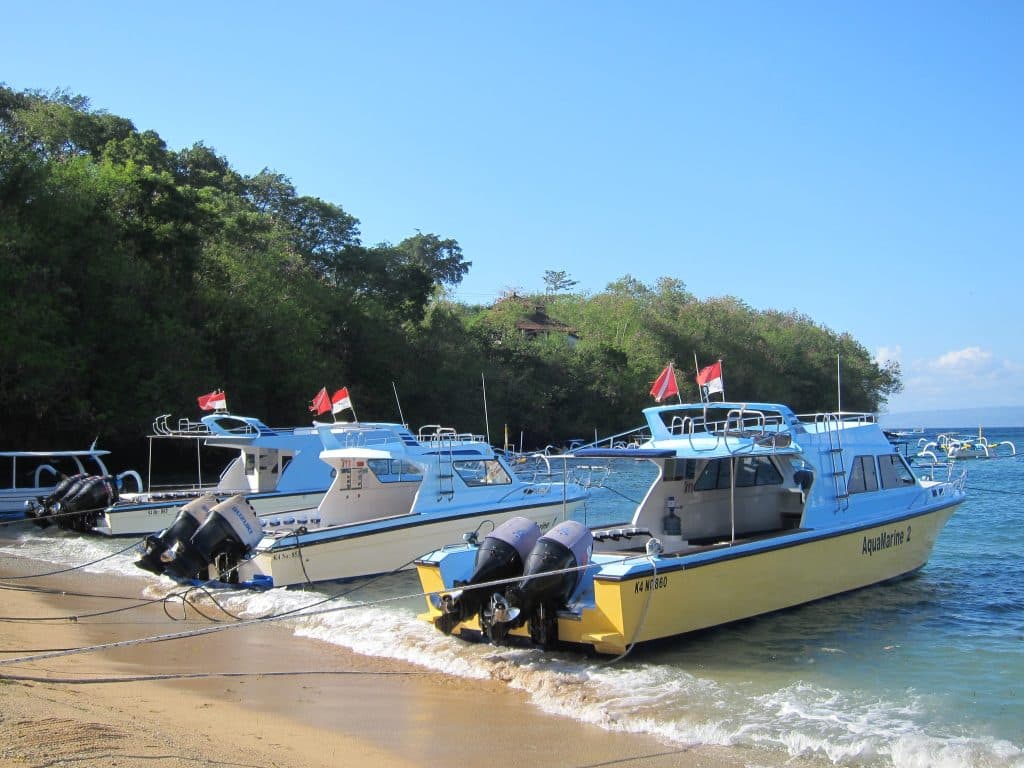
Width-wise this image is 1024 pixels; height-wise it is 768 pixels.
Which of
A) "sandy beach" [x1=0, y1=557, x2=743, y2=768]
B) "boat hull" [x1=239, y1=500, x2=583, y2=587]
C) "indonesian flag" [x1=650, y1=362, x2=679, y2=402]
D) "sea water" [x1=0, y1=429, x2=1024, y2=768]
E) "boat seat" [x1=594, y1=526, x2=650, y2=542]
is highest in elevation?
"indonesian flag" [x1=650, y1=362, x2=679, y2=402]

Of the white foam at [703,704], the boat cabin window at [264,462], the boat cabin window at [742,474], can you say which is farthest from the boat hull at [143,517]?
the boat cabin window at [742,474]

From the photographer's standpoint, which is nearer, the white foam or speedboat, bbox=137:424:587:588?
the white foam

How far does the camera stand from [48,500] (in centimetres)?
2162

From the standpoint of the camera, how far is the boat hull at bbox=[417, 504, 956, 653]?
10344 millimetres

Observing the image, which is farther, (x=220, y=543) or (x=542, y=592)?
(x=220, y=543)

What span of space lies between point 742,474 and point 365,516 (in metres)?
7.16

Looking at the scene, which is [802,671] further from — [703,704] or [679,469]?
[679,469]

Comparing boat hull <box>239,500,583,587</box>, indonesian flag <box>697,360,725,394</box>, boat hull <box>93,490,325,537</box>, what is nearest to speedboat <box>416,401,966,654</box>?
indonesian flag <box>697,360,725,394</box>

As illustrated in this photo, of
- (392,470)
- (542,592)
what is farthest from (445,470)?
(542,592)

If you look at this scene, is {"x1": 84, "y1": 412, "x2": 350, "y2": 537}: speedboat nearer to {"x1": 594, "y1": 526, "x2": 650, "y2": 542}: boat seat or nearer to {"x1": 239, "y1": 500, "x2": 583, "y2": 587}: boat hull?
{"x1": 239, "y1": 500, "x2": 583, "y2": 587}: boat hull

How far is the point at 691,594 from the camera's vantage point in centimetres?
1119

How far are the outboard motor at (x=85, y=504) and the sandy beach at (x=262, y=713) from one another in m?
9.95

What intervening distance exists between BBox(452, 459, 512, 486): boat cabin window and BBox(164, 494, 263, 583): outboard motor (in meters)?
3.96

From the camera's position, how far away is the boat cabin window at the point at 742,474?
14.3m
